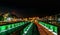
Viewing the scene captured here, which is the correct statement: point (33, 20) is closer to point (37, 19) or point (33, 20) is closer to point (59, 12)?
point (37, 19)

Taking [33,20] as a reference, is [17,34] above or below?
above

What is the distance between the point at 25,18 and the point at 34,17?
15.7 ft

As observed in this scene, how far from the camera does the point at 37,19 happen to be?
78.6 metres

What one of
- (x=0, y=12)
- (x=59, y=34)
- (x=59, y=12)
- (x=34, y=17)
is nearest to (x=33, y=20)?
(x=34, y=17)

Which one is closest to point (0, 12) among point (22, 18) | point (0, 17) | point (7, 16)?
point (0, 17)

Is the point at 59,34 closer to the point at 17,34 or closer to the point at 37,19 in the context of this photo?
the point at 17,34

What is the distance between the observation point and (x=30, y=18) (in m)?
80.5

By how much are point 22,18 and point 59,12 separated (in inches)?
1223

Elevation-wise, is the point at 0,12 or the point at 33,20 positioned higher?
the point at 0,12

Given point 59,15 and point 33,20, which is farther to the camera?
point 33,20

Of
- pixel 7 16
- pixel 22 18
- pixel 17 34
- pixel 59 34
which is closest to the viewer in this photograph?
pixel 17 34

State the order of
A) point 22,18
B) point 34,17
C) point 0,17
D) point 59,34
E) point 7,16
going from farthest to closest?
point 34,17, point 22,18, point 7,16, point 0,17, point 59,34

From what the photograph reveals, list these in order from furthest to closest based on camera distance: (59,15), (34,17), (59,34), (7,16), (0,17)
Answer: (34,17) < (7,16) < (0,17) < (59,15) < (59,34)

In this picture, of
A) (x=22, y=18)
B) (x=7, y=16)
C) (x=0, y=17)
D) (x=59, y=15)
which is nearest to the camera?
(x=59, y=15)
